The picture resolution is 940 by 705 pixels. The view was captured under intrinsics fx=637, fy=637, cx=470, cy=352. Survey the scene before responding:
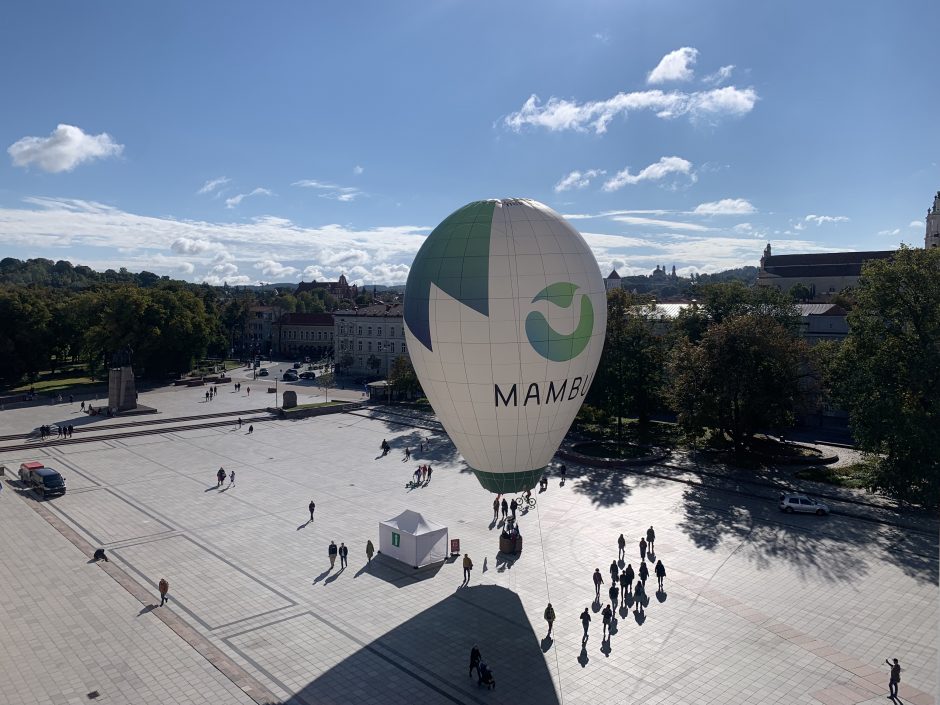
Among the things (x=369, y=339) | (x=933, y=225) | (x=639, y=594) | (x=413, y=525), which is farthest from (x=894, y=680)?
(x=933, y=225)

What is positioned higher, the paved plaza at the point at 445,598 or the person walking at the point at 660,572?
the person walking at the point at 660,572

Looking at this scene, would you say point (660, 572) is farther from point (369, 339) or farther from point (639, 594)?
point (369, 339)

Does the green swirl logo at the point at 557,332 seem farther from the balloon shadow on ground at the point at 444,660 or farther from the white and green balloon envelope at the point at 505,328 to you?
the balloon shadow on ground at the point at 444,660

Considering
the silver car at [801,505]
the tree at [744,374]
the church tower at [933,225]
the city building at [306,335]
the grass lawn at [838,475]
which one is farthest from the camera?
the city building at [306,335]

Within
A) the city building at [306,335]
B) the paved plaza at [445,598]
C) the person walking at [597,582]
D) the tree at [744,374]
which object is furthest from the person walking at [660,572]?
the city building at [306,335]

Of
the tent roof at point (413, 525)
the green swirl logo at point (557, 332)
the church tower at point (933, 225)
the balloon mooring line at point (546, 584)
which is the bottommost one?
the balloon mooring line at point (546, 584)

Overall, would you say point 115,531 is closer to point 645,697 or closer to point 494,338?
point 494,338

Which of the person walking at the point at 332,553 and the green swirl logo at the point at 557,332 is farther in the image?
the person walking at the point at 332,553
